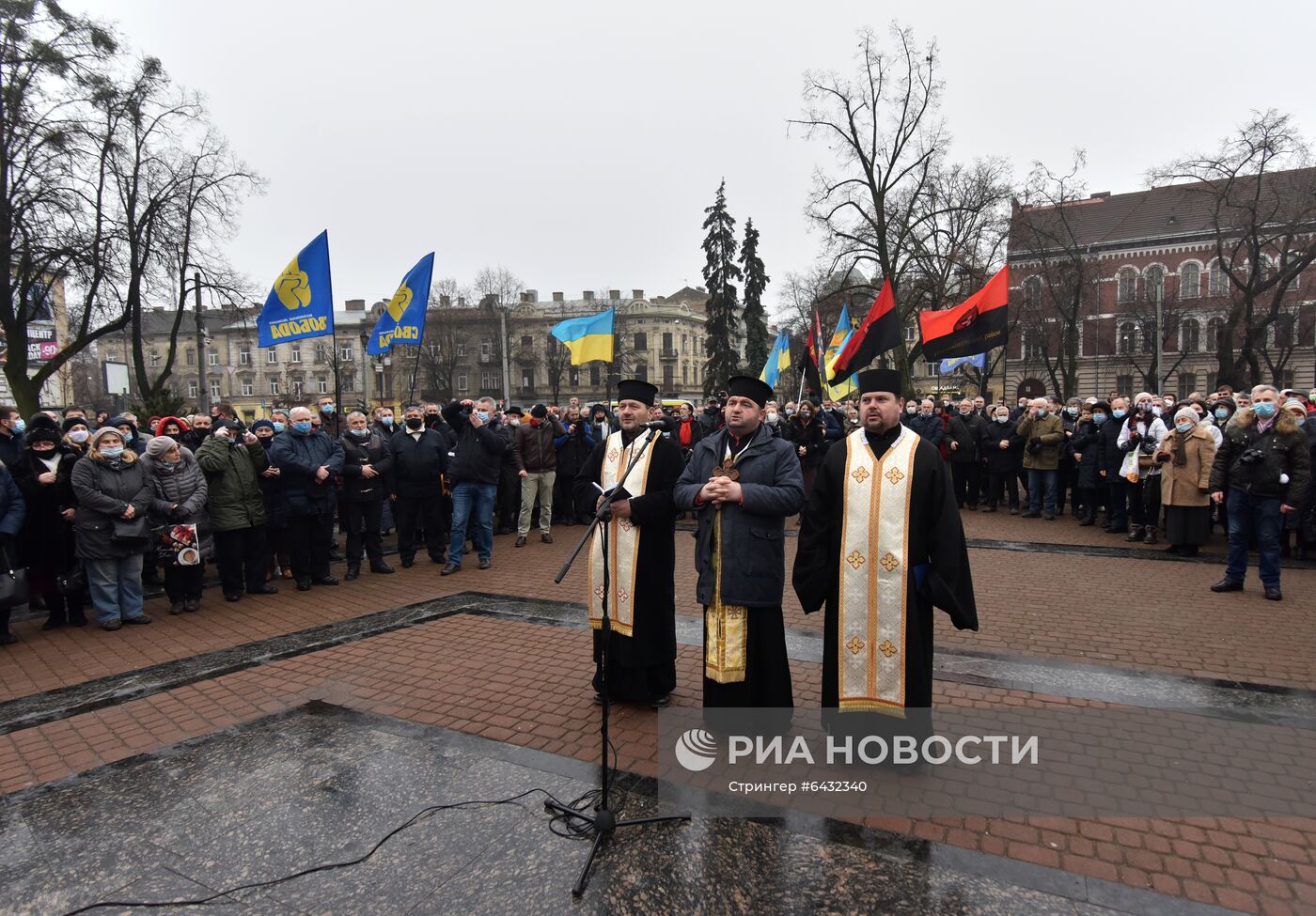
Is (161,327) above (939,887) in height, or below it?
above

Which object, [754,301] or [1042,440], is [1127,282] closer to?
[754,301]

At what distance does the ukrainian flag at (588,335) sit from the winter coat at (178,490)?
18.0 ft

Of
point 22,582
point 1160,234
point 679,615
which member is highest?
point 1160,234

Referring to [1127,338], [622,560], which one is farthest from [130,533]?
[1127,338]

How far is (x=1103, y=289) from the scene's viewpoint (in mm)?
54156

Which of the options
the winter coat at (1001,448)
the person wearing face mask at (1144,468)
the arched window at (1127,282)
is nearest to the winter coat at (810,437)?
the winter coat at (1001,448)

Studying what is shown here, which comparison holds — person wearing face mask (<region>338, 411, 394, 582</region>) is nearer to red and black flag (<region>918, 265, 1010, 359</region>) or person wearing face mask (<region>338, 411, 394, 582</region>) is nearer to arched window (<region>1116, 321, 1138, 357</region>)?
red and black flag (<region>918, 265, 1010, 359</region>)

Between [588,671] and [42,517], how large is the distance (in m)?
5.90

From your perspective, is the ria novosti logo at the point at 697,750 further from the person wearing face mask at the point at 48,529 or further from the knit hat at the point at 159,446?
the person wearing face mask at the point at 48,529

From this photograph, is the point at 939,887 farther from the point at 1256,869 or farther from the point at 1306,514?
the point at 1306,514

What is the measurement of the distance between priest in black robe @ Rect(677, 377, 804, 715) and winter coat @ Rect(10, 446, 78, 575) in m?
6.62

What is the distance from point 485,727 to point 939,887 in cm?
268

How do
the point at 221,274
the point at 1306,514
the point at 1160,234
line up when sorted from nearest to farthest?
the point at 1306,514 → the point at 221,274 → the point at 1160,234

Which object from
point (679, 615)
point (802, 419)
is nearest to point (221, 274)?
point (802, 419)
